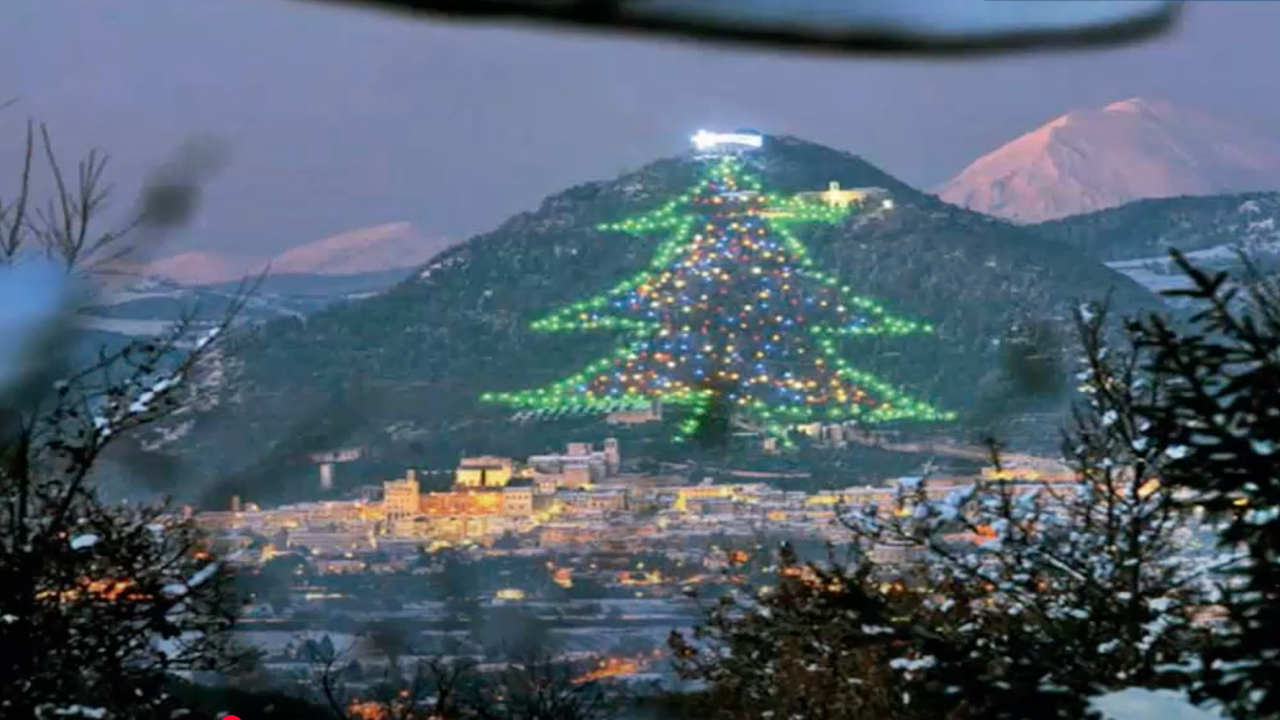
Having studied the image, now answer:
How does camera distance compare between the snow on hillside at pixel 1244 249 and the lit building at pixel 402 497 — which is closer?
the snow on hillside at pixel 1244 249

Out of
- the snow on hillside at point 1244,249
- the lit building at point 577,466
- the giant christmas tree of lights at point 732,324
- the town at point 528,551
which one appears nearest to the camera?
the snow on hillside at point 1244,249

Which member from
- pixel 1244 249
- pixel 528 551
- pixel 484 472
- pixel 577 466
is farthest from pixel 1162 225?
pixel 1244 249

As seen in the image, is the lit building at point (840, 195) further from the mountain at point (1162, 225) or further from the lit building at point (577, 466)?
the lit building at point (577, 466)

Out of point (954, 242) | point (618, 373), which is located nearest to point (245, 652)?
point (618, 373)

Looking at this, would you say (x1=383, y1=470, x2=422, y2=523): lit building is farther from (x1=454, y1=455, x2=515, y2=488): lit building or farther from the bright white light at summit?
the bright white light at summit

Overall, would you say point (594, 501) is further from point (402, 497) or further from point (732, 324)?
point (732, 324)

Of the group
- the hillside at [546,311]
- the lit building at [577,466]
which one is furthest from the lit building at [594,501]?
the hillside at [546,311]
